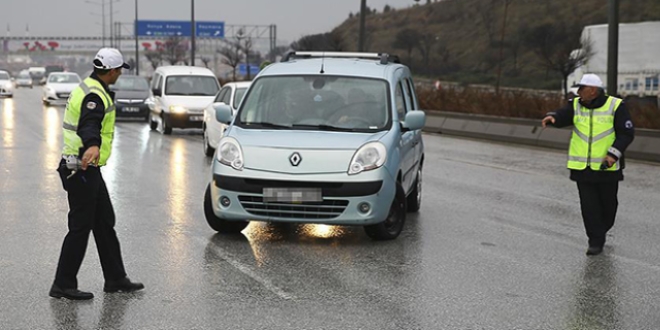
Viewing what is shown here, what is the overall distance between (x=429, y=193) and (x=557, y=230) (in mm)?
3279

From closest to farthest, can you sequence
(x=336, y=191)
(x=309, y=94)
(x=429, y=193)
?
(x=336, y=191)
(x=309, y=94)
(x=429, y=193)

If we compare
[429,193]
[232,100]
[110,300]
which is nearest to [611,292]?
[110,300]

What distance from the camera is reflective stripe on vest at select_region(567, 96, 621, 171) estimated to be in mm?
9219

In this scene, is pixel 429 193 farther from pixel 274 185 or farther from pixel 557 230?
pixel 274 185

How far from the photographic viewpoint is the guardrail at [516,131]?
20.1 meters

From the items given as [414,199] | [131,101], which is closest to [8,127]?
[131,101]

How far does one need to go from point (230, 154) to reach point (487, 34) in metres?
89.0

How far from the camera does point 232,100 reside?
20094 millimetres

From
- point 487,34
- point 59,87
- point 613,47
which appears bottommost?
point 59,87

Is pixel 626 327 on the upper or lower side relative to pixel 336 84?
lower

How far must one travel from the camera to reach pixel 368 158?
30.7ft

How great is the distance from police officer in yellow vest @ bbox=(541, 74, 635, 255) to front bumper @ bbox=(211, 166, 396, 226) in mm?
1652

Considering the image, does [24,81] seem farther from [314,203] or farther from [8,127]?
[314,203]

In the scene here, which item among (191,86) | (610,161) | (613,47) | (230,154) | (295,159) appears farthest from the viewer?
(191,86)
